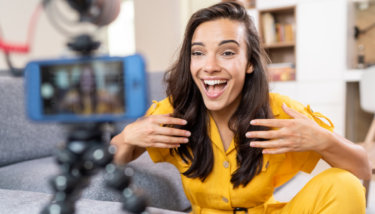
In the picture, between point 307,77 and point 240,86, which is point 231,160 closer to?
point 240,86

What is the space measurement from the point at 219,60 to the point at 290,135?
271mm

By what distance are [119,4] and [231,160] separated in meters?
0.65

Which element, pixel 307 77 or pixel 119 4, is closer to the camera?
pixel 119 4

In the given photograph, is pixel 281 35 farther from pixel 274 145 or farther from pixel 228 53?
pixel 274 145

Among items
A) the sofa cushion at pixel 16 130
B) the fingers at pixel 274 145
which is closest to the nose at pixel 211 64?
the fingers at pixel 274 145

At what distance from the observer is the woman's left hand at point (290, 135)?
29.0 inches

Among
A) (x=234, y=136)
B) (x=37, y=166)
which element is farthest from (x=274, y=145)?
(x=37, y=166)

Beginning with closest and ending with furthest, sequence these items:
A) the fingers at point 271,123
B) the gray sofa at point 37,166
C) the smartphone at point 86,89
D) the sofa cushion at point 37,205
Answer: the smartphone at point 86,89 → the sofa cushion at point 37,205 → the fingers at point 271,123 → the gray sofa at point 37,166

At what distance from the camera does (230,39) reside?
33.4 inches

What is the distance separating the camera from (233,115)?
973 millimetres

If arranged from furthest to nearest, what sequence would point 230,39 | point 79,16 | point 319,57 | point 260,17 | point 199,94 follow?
point 260,17 → point 319,57 → point 199,94 → point 230,39 → point 79,16

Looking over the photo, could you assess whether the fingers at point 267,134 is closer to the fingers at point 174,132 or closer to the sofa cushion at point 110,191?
the fingers at point 174,132

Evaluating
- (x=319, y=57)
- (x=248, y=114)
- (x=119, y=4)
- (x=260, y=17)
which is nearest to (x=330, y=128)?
(x=248, y=114)

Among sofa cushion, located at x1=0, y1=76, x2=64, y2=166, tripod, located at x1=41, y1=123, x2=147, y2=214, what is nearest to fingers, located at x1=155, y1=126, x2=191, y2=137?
tripod, located at x1=41, y1=123, x2=147, y2=214
